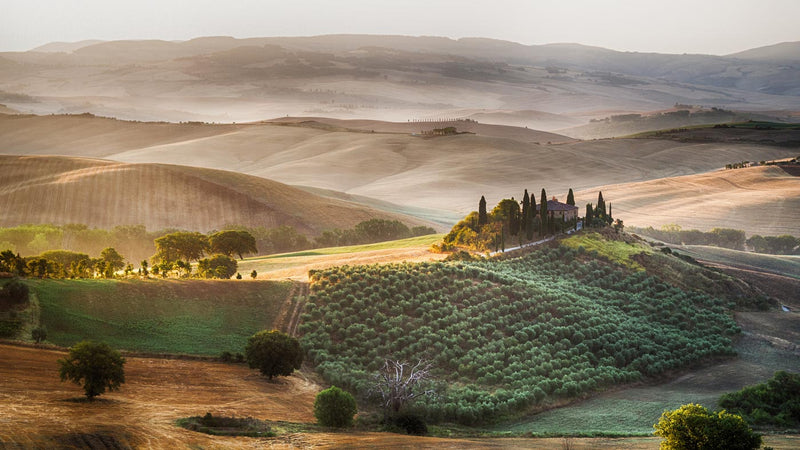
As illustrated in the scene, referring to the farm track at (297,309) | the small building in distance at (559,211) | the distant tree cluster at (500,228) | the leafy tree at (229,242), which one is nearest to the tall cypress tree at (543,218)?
the distant tree cluster at (500,228)

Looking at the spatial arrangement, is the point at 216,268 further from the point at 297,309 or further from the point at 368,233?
the point at 368,233

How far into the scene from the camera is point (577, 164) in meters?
176

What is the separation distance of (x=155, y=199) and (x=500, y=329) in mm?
75358

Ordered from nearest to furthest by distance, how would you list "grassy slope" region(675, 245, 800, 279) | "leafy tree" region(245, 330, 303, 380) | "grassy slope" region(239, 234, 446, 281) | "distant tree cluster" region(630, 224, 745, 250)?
1. "leafy tree" region(245, 330, 303, 380)
2. "grassy slope" region(239, 234, 446, 281)
3. "grassy slope" region(675, 245, 800, 279)
4. "distant tree cluster" region(630, 224, 745, 250)

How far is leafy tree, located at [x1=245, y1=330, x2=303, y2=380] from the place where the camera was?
125 ft

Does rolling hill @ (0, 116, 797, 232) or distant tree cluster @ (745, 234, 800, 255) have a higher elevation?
rolling hill @ (0, 116, 797, 232)

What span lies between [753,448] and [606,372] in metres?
16.4

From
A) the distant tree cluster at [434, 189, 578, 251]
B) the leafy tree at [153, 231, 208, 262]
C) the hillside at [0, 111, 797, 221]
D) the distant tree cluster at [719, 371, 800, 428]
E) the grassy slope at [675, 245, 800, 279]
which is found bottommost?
the distant tree cluster at [719, 371, 800, 428]

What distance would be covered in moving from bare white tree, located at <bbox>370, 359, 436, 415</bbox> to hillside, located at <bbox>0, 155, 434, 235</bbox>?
6042 centimetres

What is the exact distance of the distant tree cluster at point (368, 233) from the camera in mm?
91938

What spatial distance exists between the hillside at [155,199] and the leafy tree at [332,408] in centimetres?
6861

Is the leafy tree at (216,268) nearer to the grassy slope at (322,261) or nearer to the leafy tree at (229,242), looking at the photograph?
the grassy slope at (322,261)

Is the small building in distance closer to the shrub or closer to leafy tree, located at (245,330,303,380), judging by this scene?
leafy tree, located at (245,330,303,380)

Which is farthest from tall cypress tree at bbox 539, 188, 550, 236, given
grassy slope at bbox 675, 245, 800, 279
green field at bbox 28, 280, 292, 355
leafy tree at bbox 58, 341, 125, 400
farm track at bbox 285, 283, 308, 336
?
leafy tree at bbox 58, 341, 125, 400
